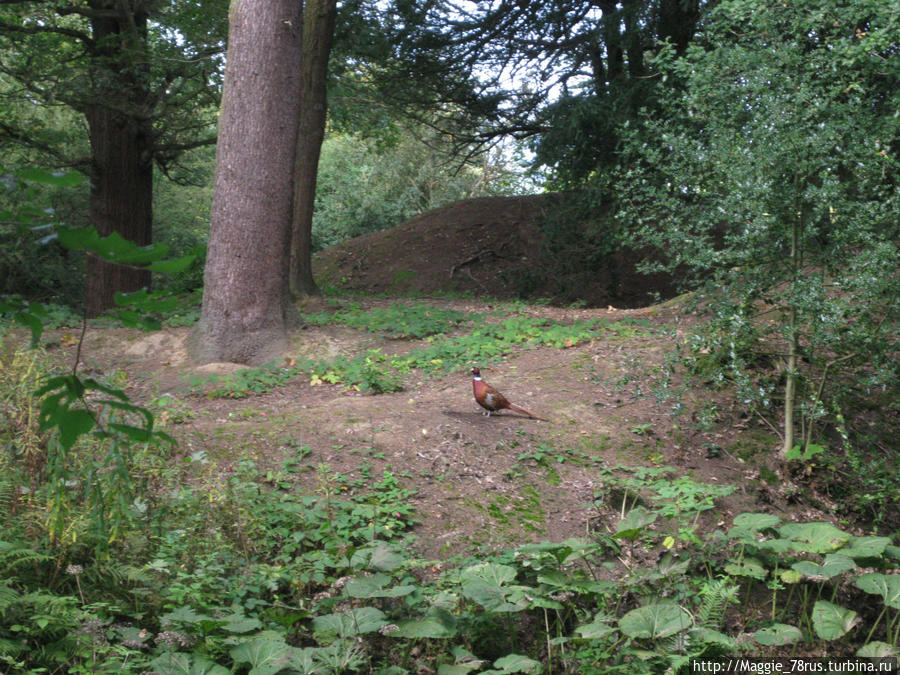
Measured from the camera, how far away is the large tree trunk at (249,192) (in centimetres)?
739

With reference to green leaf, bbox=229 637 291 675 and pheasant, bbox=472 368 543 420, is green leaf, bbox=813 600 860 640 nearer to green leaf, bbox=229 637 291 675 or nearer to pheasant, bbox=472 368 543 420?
green leaf, bbox=229 637 291 675

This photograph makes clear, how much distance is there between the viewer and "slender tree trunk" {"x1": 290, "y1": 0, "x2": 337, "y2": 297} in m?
9.50

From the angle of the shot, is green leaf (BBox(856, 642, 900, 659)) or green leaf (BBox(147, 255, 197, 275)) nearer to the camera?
green leaf (BBox(147, 255, 197, 275))

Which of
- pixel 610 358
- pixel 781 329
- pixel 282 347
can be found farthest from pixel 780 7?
pixel 282 347

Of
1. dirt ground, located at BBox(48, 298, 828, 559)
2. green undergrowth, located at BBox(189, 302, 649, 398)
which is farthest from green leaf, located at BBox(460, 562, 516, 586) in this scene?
green undergrowth, located at BBox(189, 302, 649, 398)

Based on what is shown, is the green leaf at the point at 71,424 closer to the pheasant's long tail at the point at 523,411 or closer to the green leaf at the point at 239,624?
the green leaf at the point at 239,624

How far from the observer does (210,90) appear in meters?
11.4

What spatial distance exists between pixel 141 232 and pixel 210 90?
2.57 m

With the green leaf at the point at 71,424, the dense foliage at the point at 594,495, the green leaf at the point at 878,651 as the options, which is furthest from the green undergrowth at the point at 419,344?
the green leaf at the point at 71,424

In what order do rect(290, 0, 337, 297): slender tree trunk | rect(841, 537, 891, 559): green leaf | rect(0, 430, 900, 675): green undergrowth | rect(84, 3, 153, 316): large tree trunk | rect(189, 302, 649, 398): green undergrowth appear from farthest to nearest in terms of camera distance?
rect(84, 3, 153, 316): large tree trunk → rect(290, 0, 337, 297): slender tree trunk → rect(189, 302, 649, 398): green undergrowth → rect(841, 537, 891, 559): green leaf → rect(0, 430, 900, 675): green undergrowth

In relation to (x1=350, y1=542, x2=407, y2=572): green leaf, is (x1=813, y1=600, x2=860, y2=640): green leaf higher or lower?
lower

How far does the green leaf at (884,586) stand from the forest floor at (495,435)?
1.21 meters

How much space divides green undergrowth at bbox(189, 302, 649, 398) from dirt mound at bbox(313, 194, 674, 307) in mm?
3149

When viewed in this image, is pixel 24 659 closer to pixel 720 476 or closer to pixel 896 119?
pixel 720 476
